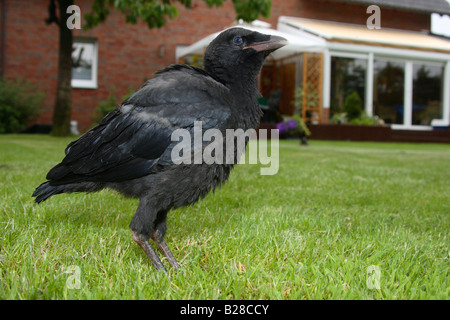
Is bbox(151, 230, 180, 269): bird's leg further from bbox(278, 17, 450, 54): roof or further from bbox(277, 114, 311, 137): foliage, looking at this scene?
bbox(278, 17, 450, 54): roof

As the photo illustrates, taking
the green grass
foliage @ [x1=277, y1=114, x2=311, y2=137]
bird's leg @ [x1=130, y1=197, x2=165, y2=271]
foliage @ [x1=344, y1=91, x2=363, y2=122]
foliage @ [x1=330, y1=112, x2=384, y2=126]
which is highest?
foliage @ [x1=344, y1=91, x2=363, y2=122]

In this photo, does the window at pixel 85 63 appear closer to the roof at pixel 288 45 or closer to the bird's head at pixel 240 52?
the roof at pixel 288 45

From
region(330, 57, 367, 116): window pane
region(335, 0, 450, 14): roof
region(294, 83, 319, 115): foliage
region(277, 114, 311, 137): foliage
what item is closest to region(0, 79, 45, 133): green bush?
region(277, 114, 311, 137): foliage

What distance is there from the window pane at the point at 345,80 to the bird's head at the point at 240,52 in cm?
1483

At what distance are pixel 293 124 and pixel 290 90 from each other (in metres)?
4.15

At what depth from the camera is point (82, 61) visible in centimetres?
1531

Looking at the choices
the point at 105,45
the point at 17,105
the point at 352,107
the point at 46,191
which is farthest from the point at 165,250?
the point at 352,107

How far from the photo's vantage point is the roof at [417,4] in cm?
1789

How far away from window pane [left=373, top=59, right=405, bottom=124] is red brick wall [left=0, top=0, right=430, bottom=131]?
4.79 m

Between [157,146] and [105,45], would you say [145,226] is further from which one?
[105,45]

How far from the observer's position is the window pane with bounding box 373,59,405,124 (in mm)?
17531

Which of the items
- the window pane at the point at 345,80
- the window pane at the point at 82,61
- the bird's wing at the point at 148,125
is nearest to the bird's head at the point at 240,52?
the bird's wing at the point at 148,125

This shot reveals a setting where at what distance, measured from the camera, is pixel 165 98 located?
201 cm
